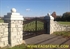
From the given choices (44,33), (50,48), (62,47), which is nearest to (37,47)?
(50,48)

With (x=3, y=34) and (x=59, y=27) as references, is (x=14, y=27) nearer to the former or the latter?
(x=3, y=34)

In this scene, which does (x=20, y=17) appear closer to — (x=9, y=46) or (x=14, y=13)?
(x=14, y=13)

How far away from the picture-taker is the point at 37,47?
23.5 ft

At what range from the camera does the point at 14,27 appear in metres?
7.21

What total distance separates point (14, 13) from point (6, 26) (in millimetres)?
938

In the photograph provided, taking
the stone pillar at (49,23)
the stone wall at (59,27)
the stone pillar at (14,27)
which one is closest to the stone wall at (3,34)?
the stone pillar at (14,27)

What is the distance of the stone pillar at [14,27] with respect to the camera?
7.03m

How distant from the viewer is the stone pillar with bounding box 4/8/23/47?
23.1ft

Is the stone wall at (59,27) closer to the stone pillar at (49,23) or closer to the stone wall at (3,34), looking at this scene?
the stone pillar at (49,23)

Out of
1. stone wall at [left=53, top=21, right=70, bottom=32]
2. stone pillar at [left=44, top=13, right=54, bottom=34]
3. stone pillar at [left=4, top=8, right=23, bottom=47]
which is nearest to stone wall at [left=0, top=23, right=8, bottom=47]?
stone pillar at [left=4, top=8, right=23, bottom=47]

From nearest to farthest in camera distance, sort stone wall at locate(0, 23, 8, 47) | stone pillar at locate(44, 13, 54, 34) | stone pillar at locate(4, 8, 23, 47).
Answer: stone wall at locate(0, 23, 8, 47) < stone pillar at locate(4, 8, 23, 47) < stone pillar at locate(44, 13, 54, 34)

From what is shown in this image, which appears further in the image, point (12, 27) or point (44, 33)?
point (44, 33)

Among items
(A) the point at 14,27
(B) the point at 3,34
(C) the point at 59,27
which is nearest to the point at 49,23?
(C) the point at 59,27

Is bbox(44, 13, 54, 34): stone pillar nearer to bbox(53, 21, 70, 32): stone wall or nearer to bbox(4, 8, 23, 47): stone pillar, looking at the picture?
bbox(53, 21, 70, 32): stone wall
